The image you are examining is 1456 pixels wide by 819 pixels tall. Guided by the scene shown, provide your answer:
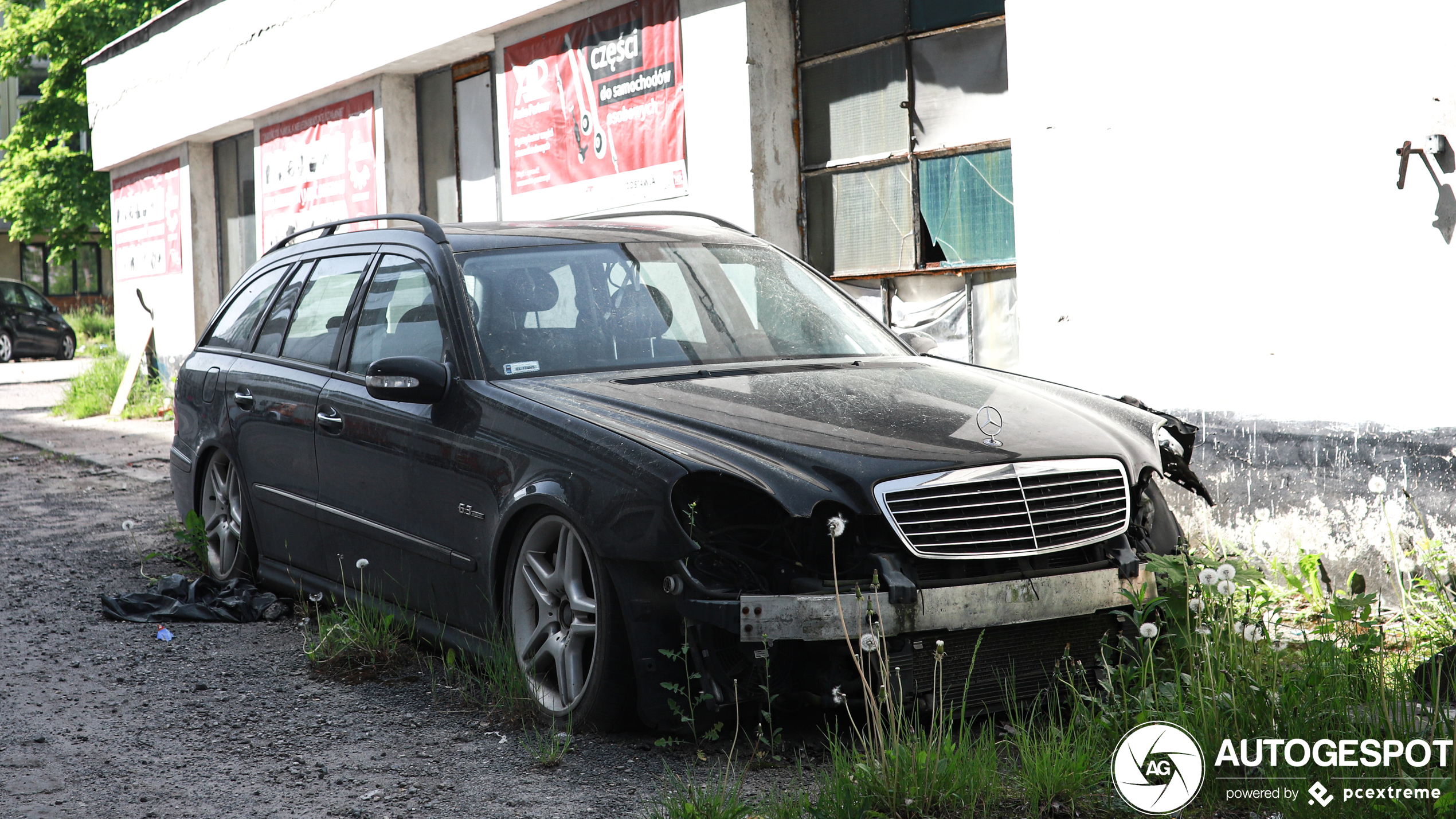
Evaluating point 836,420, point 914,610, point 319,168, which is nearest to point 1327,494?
point 836,420

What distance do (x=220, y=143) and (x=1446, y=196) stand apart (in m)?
15.8

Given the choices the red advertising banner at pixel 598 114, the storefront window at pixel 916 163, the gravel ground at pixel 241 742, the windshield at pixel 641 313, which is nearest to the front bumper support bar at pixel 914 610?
the gravel ground at pixel 241 742

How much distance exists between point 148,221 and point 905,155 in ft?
47.7

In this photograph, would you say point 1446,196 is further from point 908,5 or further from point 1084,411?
point 908,5

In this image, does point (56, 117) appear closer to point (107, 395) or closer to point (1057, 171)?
point (107, 395)

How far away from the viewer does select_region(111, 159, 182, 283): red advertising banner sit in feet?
60.0

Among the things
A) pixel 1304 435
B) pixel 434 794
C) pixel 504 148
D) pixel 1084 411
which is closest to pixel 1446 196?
pixel 1304 435

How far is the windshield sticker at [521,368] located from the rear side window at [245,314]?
87.6 inches

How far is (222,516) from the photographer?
6.28 m

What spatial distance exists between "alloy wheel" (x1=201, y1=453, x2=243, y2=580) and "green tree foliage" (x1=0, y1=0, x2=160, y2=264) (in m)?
29.6

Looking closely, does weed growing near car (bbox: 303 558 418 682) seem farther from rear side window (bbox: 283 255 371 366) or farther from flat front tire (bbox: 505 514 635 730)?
rear side window (bbox: 283 255 371 366)

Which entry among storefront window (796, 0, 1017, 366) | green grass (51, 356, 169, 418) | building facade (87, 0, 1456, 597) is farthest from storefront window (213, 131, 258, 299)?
storefront window (796, 0, 1017, 366)

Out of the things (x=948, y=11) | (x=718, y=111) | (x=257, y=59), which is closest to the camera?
(x=948, y=11)

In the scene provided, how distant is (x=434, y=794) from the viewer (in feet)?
11.7
